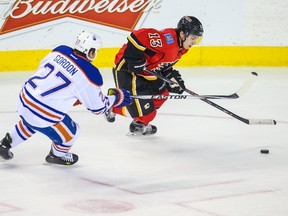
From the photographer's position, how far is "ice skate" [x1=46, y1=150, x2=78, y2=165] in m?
4.41

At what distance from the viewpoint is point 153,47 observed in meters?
5.21

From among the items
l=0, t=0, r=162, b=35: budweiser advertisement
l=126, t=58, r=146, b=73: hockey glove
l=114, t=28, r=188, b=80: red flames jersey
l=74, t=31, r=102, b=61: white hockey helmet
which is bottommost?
l=74, t=31, r=102, b=61: white hockey helmet

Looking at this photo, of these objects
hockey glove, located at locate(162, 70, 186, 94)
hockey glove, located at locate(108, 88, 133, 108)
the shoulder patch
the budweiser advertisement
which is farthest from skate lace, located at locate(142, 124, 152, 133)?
the budweiser advertisement

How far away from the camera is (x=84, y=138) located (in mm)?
5297

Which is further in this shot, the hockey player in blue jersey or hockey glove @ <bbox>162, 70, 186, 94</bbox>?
hockey glove @ <bbox>162, 70, 186, 94</bbox>

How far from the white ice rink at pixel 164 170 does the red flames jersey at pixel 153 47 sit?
53 cm

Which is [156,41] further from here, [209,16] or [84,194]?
[209,16]

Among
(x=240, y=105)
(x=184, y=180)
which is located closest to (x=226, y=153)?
(x=184, y=180)

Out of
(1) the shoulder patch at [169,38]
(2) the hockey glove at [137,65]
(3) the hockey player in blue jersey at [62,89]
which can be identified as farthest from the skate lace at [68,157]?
(1) the shoulder patch at [169,38]

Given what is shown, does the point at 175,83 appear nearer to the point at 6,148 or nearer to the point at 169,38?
the point at 169,38

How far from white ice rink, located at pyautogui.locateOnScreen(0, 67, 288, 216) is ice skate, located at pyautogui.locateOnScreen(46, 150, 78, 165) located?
1.4 inches

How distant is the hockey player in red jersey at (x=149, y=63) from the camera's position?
5184mm

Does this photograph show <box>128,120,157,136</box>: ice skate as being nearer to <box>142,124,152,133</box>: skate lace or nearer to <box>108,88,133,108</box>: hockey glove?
<box>142,124,152,133</box>: skate lace

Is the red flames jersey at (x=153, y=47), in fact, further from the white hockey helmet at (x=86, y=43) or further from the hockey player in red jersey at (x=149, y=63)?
the white hockey helmet at (x=86, y=43)
